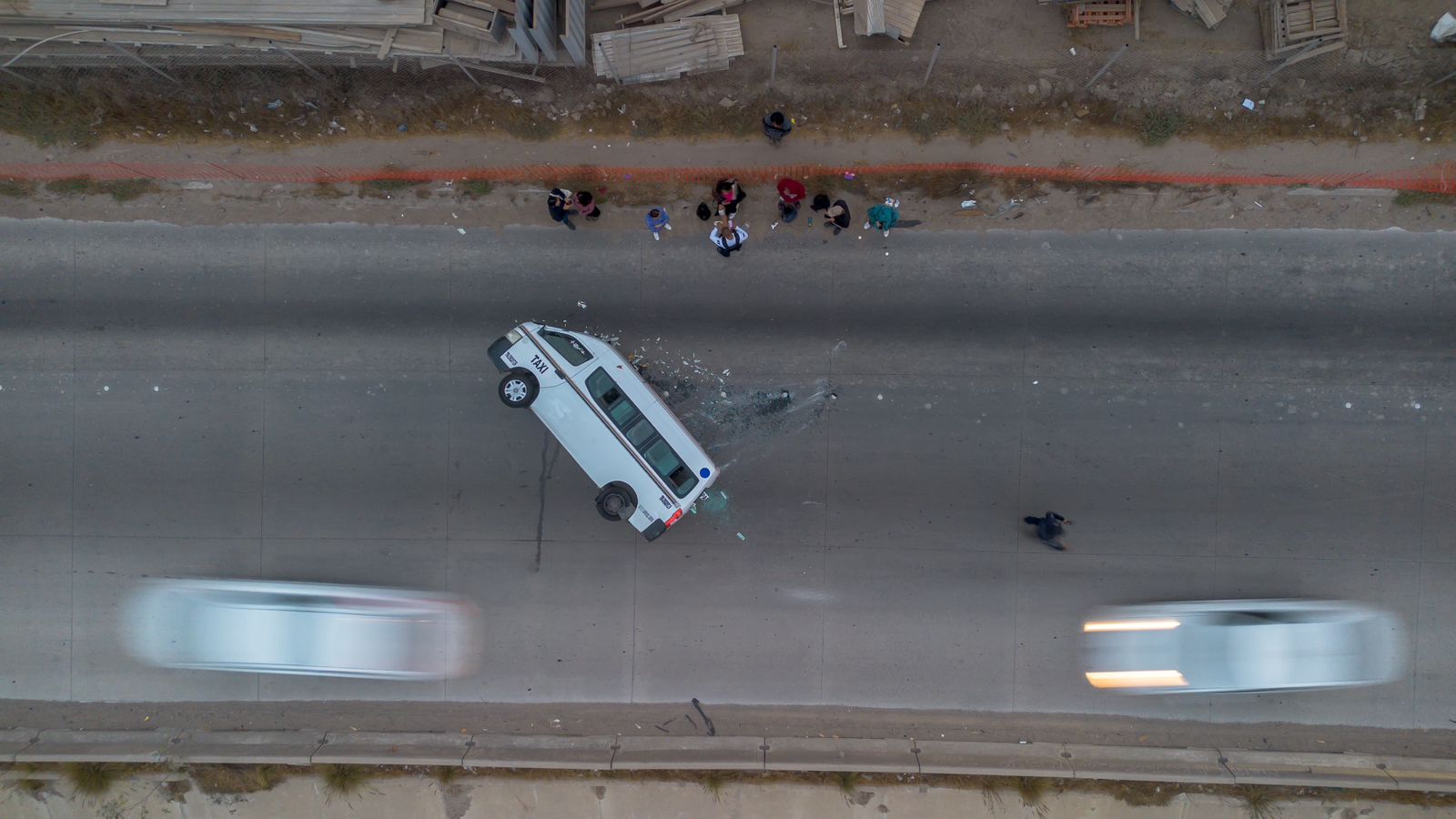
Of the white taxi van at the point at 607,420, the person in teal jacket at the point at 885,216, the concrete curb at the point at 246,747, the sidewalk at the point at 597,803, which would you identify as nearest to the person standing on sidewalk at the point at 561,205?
the white taxi van at the point at 607,420

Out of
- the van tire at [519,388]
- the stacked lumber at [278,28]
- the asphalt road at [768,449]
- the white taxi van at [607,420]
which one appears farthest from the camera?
the asphalt road at [768,449]

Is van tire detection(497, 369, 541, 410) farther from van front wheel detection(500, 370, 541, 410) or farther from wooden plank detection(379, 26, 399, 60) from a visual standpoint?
wooden plank detection(379, 26, 399, 60)

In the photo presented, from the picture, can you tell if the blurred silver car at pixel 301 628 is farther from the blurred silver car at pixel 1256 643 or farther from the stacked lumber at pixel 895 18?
the stacked lumber at pixel 895 18

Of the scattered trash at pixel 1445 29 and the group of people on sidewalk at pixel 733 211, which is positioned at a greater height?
the scattered trash at pixel 1445 29

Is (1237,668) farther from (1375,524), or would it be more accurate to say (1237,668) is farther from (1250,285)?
(1250,285)

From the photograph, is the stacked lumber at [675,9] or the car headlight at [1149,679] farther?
the car headlight at [1149,679]
